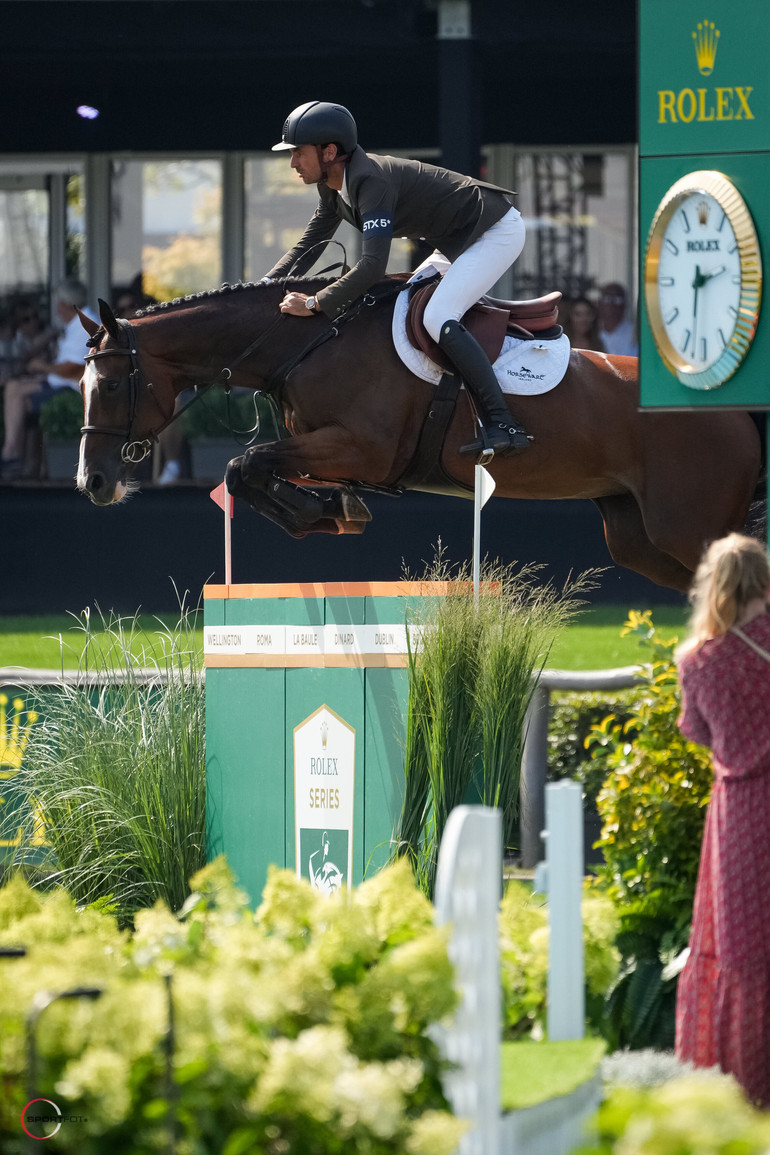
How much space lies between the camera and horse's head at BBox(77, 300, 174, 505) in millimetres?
6293

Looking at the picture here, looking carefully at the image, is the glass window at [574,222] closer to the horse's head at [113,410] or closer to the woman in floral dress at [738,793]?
the horse's head at [113,410]

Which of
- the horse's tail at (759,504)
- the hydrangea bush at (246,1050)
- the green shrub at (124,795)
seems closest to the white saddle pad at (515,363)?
the horse's tail at (759,504)

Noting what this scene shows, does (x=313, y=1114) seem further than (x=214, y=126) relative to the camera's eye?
No

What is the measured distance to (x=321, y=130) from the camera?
583 cm

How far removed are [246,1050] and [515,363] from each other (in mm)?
4110

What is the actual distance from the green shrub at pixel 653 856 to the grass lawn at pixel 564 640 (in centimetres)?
427

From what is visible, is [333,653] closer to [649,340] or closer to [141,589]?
[649,340]

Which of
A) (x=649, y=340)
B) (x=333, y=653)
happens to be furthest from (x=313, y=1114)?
(x=333, y=653)

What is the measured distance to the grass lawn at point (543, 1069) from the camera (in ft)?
9.24

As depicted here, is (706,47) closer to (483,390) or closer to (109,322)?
(483,390)

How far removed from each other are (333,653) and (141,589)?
605 cm

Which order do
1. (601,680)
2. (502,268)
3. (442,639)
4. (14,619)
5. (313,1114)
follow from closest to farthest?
(313,1114) < (442,639) < (502,268) < (601,680) < (14,619)

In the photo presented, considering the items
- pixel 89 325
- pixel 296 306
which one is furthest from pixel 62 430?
pixel 296 306

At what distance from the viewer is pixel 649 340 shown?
4.32 meters
